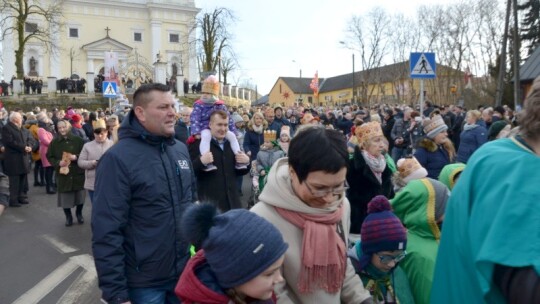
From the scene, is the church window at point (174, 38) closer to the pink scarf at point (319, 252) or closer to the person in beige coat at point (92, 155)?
the person in beige coat at point (92, 155)

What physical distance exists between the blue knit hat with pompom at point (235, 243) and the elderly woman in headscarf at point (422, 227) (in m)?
1.35

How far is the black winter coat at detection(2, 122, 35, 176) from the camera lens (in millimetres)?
11312

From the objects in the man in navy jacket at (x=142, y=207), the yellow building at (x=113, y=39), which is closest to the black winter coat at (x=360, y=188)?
the man in navy jacket at (x=142, y=207)

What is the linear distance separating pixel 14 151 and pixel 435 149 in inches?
373

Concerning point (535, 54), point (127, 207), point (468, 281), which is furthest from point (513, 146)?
point (535, 54)

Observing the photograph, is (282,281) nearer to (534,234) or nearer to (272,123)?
(534,234)

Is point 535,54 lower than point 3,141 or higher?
higher

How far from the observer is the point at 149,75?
55.4 meters

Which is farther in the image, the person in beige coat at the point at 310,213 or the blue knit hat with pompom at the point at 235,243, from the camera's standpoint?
the person in beige coat at the point at 310,213

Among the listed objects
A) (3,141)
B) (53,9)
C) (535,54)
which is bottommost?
(3,141)

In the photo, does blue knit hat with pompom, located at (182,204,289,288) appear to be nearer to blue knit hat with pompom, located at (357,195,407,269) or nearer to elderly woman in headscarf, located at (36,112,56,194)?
blue knit hat with pompom, located at (357,195,407,269)

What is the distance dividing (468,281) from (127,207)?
2159mm

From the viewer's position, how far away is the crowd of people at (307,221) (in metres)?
1.56

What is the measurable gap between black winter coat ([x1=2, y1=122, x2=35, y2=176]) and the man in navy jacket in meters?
9.35
